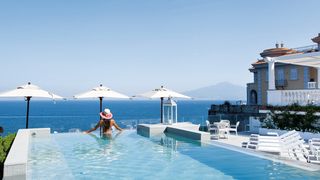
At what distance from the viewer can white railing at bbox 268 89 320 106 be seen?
15847 mm

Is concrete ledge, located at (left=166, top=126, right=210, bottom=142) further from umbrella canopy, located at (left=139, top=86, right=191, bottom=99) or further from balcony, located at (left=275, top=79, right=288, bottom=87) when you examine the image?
balcony, located at (left=275, top=79, right=288, bottom=87)

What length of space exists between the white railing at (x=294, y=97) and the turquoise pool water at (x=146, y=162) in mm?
7269

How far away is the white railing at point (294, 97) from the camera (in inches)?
624

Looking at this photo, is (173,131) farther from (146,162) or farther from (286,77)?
(286,77)

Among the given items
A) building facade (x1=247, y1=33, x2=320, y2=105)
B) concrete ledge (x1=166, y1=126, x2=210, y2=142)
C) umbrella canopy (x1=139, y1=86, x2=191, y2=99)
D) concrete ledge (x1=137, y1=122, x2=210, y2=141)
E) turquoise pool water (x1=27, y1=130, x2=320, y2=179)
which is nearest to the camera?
turquoise pool water (x1=27, y1=130, x2=320, y2=179)

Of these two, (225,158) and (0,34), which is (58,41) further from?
(225,158)

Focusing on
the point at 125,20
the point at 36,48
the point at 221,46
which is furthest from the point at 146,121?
the point at 36,48

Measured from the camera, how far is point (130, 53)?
1211 inches

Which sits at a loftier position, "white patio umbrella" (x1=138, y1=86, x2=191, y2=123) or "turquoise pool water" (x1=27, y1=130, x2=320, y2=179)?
"white patio umbrella" (x1=138, y1=86, x2=191, y2=123)

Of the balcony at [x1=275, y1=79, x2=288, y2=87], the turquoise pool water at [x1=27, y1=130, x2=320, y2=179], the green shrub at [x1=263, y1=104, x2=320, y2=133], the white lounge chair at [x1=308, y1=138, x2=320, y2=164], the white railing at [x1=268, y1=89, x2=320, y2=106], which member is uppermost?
the balcony at [x1=275, y1=79, x2=288, y2=87]

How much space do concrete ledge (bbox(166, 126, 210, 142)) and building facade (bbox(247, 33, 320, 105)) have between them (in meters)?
6.37

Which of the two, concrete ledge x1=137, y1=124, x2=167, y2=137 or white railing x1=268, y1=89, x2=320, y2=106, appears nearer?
concrete ledge x1=137, y1=124, x2=167, y2=137

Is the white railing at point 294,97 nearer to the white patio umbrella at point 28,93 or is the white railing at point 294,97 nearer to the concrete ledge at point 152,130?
the concrete ledge at point 152,130

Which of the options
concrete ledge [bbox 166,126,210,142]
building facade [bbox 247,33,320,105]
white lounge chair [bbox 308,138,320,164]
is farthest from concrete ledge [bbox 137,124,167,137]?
white lounge chair [bbox 308,138,320,164]
